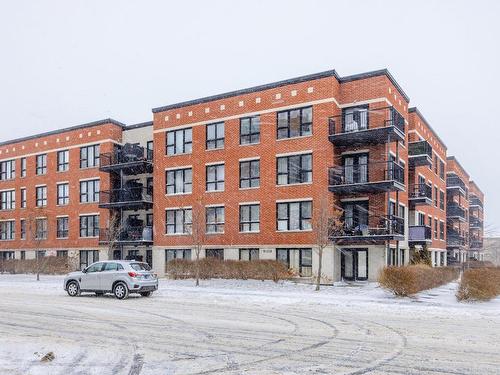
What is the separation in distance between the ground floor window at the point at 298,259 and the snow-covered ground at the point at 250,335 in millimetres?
8685

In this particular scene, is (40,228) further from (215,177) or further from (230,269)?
(230,269)

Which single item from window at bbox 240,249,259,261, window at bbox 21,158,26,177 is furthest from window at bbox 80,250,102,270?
window at bbox 240,249,259,261

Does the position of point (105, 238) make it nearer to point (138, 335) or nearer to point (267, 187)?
point (267, 187)

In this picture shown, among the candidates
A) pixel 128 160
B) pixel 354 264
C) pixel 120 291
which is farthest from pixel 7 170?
pixel 354 264

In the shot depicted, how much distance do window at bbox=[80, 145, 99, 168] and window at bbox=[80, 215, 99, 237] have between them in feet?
13.9

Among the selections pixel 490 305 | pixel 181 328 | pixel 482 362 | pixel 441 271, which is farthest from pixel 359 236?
pixel 482 362

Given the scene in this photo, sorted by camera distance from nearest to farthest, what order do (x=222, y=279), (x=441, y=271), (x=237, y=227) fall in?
(x=441, y=271)
(x=222, y=279)
(x=237, y=227)

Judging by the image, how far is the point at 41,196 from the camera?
4441 centimetres

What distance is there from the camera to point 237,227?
3209 centimetres

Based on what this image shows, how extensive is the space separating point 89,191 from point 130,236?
628cm

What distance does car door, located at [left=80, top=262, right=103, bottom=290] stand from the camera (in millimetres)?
20906

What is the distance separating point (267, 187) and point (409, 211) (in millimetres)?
11337

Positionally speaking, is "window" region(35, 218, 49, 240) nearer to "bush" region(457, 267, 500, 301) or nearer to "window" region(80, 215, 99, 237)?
"window" region(80, 215, 99, 237)

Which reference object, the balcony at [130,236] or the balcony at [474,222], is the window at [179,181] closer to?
the balcony at [130,236]
